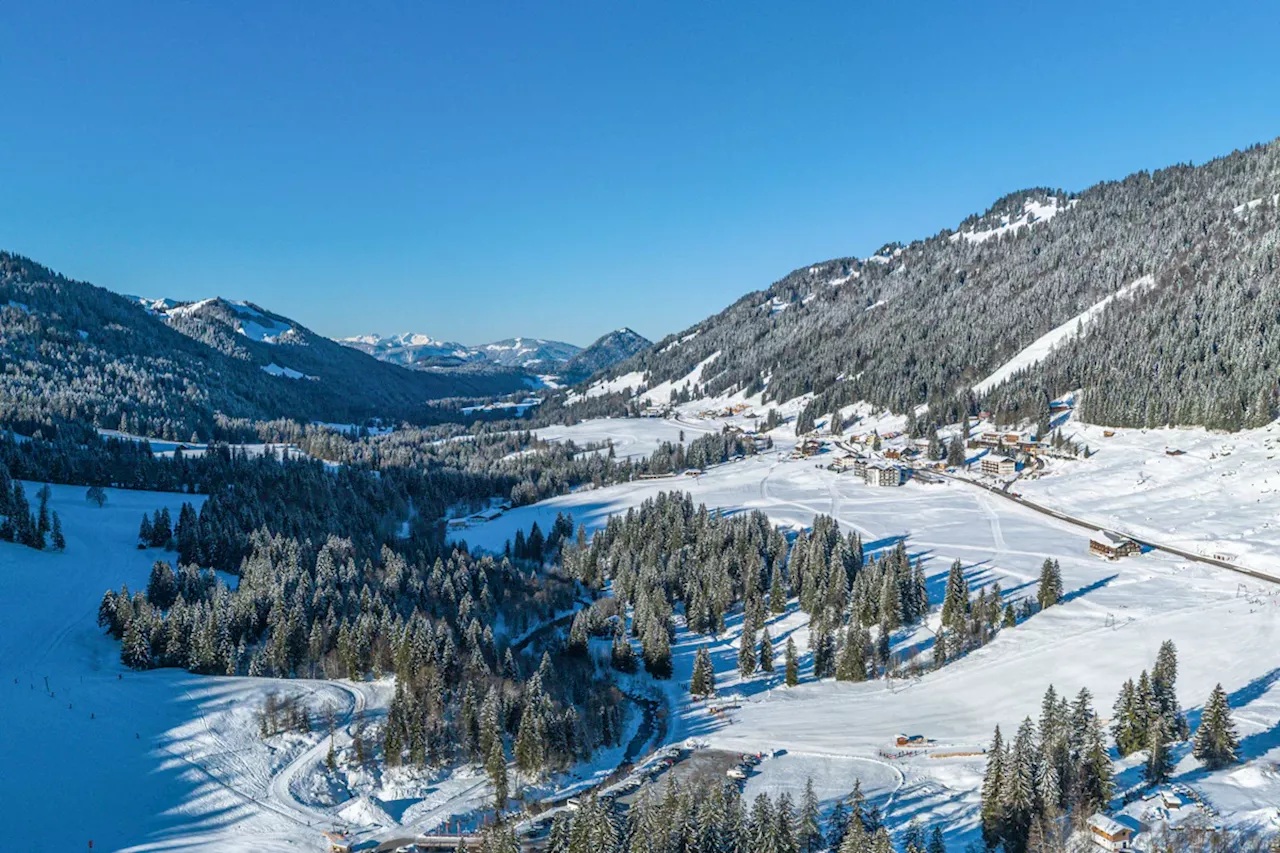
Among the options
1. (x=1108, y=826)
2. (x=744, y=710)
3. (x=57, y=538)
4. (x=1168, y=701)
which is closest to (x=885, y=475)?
(x=744, y=710)

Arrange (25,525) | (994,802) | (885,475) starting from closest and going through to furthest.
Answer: (994,802) < (25,525) < (885,475)

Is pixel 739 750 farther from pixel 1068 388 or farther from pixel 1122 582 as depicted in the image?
pixel 1068 388

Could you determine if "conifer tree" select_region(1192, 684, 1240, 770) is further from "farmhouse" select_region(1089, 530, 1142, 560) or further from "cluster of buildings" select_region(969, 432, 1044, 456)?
"cluster of buildings" select_region(969, 432, 1044, 456)

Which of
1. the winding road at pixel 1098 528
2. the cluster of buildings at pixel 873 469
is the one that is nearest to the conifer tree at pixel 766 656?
the winding road at pixel 1098 528

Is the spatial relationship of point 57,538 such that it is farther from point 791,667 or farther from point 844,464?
point 844,464

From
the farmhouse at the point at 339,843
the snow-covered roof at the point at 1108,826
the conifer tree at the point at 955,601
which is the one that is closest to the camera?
the snow-covered roof at the point at 1108,826

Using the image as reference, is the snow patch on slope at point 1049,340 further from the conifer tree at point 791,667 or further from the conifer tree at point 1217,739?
the conifer tree at point 1217,739
